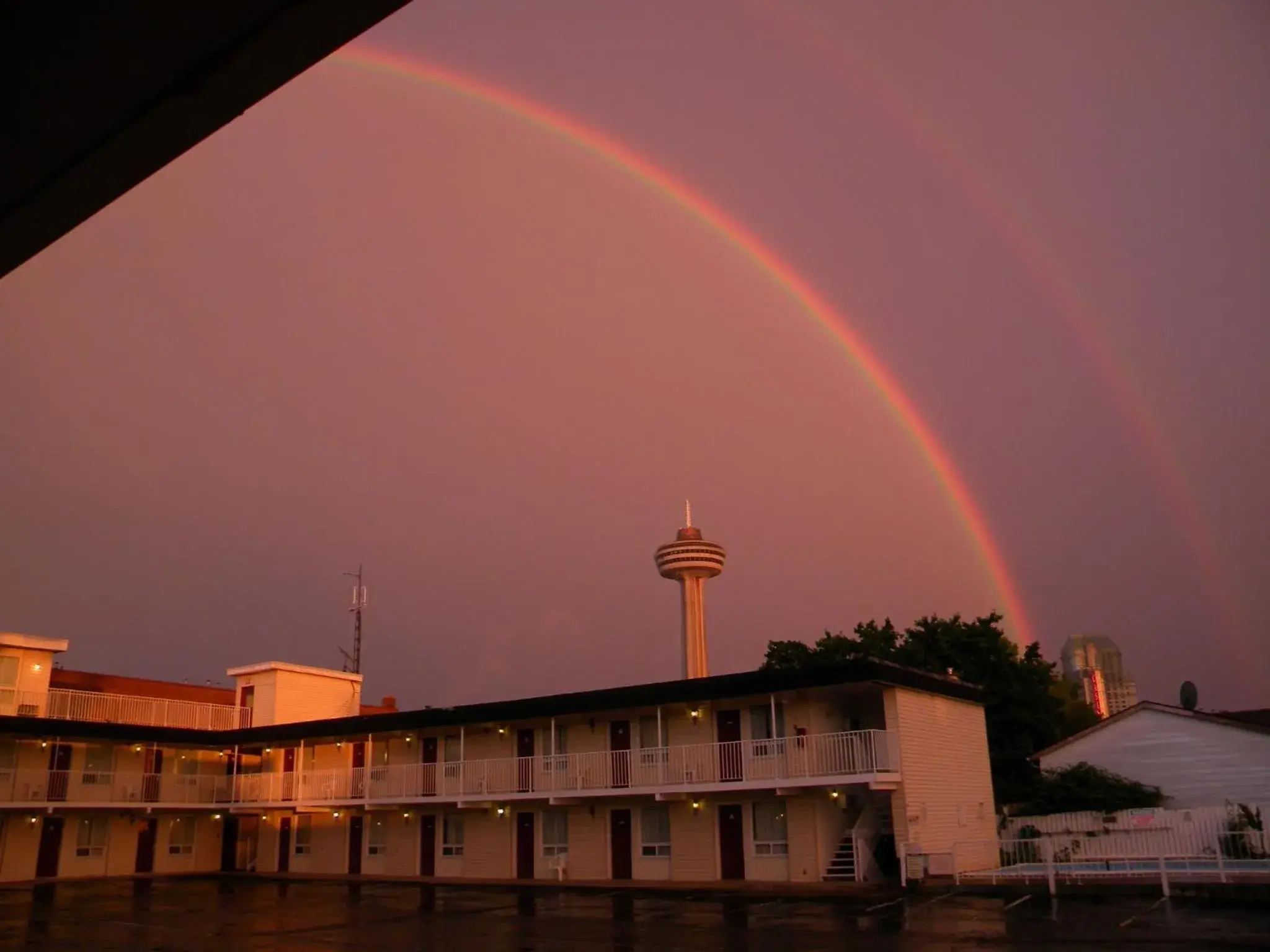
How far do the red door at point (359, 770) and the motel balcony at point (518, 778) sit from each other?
5cm

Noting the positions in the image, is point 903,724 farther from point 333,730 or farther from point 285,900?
point 333,730

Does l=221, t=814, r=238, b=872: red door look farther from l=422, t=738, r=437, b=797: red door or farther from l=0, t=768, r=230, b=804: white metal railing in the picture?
l=422, t=738, r=437, b=797: red door

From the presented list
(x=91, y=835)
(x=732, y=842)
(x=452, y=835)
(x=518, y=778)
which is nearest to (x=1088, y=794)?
(x=732, y=842)

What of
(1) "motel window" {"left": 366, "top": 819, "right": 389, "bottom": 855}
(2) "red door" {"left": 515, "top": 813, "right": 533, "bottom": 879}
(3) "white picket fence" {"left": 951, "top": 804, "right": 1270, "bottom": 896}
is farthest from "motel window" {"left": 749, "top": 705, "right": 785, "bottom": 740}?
(1) "motel window" {"left": 366, "top": 819, "right": 389, "bottom": 855}

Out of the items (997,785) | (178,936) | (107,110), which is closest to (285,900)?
(178,936)

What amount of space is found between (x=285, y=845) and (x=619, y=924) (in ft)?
80.9

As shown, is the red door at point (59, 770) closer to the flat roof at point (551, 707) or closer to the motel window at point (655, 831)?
the flat roof at point (551, 707)

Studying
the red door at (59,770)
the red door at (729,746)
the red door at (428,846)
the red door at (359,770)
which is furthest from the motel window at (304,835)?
the red door at (729,746)

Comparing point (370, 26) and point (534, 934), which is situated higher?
point (370, 26)

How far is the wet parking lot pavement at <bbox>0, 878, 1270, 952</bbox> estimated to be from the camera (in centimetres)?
1555

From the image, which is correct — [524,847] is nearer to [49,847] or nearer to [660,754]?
[660,754]

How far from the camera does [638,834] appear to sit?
98.3 feet

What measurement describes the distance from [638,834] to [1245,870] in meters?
15.1

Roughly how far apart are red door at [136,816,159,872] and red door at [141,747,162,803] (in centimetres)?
184
